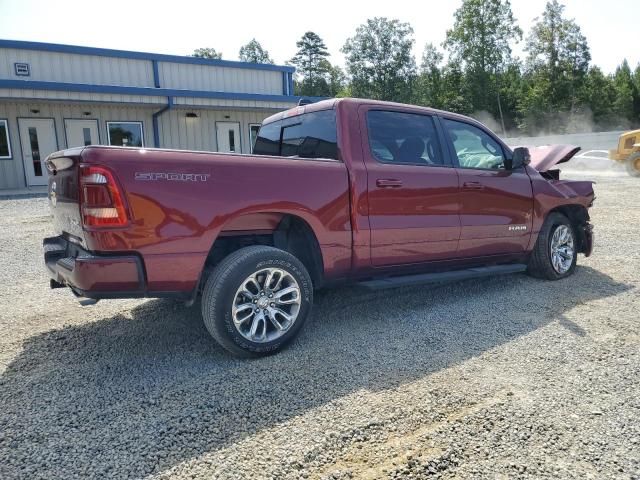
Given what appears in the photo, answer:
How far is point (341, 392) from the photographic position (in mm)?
2836

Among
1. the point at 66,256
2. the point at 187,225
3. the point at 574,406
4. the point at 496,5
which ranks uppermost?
the point at 496,5

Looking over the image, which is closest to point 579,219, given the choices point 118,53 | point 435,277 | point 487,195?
point 487,195

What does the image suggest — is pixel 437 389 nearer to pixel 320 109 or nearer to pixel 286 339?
pixel 286 339

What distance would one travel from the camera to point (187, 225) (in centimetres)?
303

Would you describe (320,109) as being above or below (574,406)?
above

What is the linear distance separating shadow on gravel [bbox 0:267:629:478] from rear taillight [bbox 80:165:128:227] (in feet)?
3.42

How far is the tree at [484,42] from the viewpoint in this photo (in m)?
54.8

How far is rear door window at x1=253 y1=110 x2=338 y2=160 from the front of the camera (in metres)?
3.91

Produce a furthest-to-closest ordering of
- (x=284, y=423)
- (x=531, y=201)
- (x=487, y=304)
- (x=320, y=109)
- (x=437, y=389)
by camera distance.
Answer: (x=531, y=201) → (x=487, y=304) → (x=320, y=109) → (x=437, y=389) → (x=284, y=423)

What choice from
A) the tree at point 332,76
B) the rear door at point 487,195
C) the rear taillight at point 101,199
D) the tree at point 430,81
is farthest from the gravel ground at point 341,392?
the tree at point 332,76

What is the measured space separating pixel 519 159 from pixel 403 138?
4.65 feet

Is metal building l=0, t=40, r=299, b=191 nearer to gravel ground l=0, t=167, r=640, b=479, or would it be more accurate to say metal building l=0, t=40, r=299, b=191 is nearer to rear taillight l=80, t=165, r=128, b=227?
gravel ground l=0, t=167, r=640, b=479

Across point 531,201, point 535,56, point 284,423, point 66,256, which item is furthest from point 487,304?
point 535,56

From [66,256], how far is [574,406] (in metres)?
3.41
